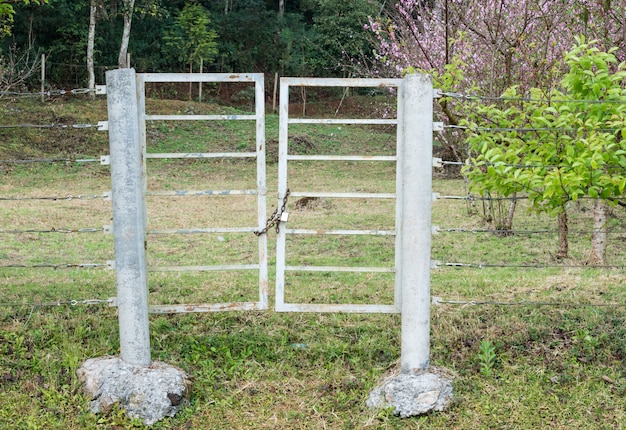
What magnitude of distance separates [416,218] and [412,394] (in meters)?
0.92

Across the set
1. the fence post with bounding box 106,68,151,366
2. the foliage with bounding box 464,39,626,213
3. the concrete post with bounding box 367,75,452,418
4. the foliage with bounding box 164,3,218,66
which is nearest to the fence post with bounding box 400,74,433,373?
the concrete post with bounding box 367,75,452,418

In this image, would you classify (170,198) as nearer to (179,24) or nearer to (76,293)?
(76,293)

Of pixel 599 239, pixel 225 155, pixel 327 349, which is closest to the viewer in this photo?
pixel 225 155

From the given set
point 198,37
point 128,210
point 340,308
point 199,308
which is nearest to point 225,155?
point 128,210

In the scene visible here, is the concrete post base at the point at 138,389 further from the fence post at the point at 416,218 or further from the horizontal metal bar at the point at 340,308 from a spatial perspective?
the fence post at the point at 416,218

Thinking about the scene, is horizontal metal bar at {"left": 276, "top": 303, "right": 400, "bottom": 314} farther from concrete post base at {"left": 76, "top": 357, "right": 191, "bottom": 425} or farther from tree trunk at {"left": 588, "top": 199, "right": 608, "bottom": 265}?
tree trunk at {"left": 588, "top": 199, "right": 608, "bottom": 265}

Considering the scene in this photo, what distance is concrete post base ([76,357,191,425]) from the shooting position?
3502 mm

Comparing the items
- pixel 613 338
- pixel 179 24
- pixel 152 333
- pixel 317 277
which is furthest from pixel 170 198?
pixel 179 24

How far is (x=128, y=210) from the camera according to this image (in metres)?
3.50

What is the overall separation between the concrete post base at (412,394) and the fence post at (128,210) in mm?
1283

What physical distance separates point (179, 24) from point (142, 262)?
26.8 meters

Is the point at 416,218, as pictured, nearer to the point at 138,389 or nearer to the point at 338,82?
the point at 338,82

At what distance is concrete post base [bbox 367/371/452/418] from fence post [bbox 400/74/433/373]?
7 cm

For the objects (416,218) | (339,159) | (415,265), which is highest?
(339,159)
